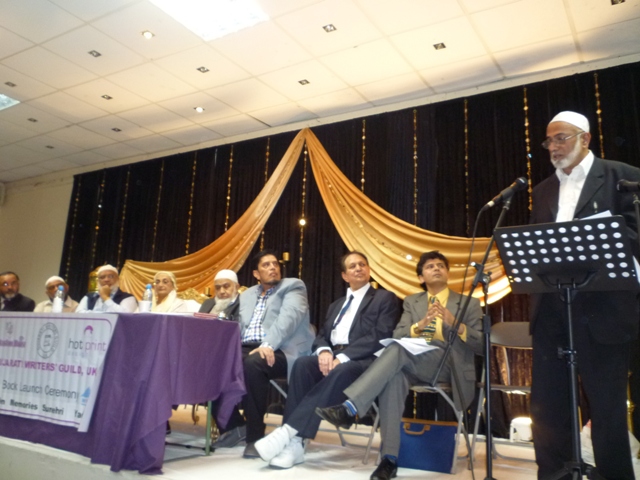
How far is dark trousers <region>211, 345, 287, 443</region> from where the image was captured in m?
2.97

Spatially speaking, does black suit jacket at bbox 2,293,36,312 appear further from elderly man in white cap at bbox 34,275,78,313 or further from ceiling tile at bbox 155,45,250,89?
ceiling tile at bbox 155,45,250,89

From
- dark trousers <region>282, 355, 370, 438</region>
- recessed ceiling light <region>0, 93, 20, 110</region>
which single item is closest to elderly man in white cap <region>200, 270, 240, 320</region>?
dark trousers <region>282, 355, 370, 438</region>

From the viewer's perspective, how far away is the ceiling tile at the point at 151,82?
17.9ft

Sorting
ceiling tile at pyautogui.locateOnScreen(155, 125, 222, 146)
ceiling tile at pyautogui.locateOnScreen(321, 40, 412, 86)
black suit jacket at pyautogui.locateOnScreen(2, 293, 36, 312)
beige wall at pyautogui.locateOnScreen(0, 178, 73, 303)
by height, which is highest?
ceiling tile at pyautogui.locateOnScreen(321, 40, 412, 86)

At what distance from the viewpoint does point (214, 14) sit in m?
4.51

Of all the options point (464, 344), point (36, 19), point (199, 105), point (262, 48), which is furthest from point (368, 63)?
point (464, 344)

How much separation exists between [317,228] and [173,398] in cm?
372

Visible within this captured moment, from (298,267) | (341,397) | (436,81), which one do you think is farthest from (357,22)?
(341,397)

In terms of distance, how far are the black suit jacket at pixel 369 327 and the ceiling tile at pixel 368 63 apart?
249 cm

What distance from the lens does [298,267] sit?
20.1 feet

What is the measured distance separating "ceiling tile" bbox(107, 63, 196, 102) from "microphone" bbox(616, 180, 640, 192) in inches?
181

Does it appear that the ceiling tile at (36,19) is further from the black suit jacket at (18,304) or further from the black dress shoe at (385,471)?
the black dress shoe at (385,471)

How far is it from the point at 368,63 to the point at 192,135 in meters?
2.96

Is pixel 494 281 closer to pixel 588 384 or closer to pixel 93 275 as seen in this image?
pixel 588 384
